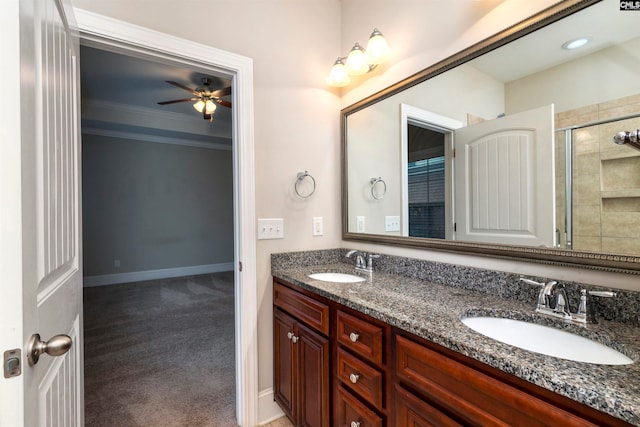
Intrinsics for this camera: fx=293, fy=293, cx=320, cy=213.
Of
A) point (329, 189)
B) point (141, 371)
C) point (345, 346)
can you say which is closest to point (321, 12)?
point (329, 189)

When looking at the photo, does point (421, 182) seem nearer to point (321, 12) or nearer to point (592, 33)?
point (592, 33)

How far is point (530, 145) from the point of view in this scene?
116cm

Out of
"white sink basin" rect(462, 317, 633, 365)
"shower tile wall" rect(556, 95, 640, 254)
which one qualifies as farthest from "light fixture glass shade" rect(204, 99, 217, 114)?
"white sink basin" rect(462, 317, 633, 365)

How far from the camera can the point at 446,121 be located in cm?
148

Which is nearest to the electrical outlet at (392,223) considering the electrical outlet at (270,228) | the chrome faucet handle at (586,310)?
the electrical outlet at (270,228)

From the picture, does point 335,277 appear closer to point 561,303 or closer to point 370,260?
point 370,260

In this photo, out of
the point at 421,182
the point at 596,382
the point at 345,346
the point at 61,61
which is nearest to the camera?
the point at 596,382

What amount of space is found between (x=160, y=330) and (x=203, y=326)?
410mm

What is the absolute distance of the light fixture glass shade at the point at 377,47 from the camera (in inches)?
64.8

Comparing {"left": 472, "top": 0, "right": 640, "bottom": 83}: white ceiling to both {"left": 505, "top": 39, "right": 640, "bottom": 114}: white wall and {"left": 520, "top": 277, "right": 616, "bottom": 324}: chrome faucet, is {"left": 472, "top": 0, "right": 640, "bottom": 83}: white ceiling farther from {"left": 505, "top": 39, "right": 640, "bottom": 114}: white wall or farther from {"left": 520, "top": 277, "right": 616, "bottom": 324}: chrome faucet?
{"left": 520, "top": 277, "right": 616, "bottom": 324}: chrome faucet

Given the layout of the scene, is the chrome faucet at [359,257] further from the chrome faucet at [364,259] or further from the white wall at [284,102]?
the white wall at [284,102]

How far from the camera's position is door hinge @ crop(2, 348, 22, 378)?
0.53 metres

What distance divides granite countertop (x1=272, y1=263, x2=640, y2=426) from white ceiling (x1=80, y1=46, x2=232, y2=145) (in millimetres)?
2792

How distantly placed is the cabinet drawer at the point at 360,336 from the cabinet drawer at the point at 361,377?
0.13 feet
